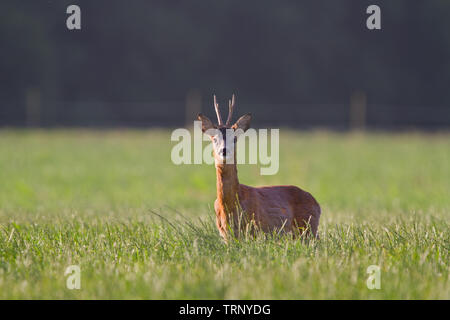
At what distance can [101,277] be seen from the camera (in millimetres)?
4305

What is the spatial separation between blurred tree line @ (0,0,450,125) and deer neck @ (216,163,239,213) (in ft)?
91.0

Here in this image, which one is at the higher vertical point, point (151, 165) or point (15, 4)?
point (15, 4)

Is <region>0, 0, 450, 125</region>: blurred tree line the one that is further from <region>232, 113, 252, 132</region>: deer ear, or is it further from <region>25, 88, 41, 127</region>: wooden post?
<region>232, 113, 252, 132</region>: deer ear

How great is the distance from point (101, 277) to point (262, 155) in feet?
44.0

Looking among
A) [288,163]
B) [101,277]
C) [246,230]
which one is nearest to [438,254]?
[246,230]

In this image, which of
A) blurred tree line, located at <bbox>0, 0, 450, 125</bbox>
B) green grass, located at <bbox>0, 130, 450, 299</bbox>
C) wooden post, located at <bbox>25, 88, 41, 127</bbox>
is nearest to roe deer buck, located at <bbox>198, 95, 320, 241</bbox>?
green grass, located at <bbox>0, 130, 450, 299</bbox>

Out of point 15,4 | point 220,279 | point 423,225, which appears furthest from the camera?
point 15,4

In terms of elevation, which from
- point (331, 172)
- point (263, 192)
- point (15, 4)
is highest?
point (15, 4)

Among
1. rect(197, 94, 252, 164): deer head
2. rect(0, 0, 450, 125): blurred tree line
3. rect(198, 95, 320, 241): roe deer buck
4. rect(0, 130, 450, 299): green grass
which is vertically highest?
rect(0, 0, 450, 125): blurred tree line

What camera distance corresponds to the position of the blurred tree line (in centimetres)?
3381

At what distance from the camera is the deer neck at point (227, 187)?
201 inches
